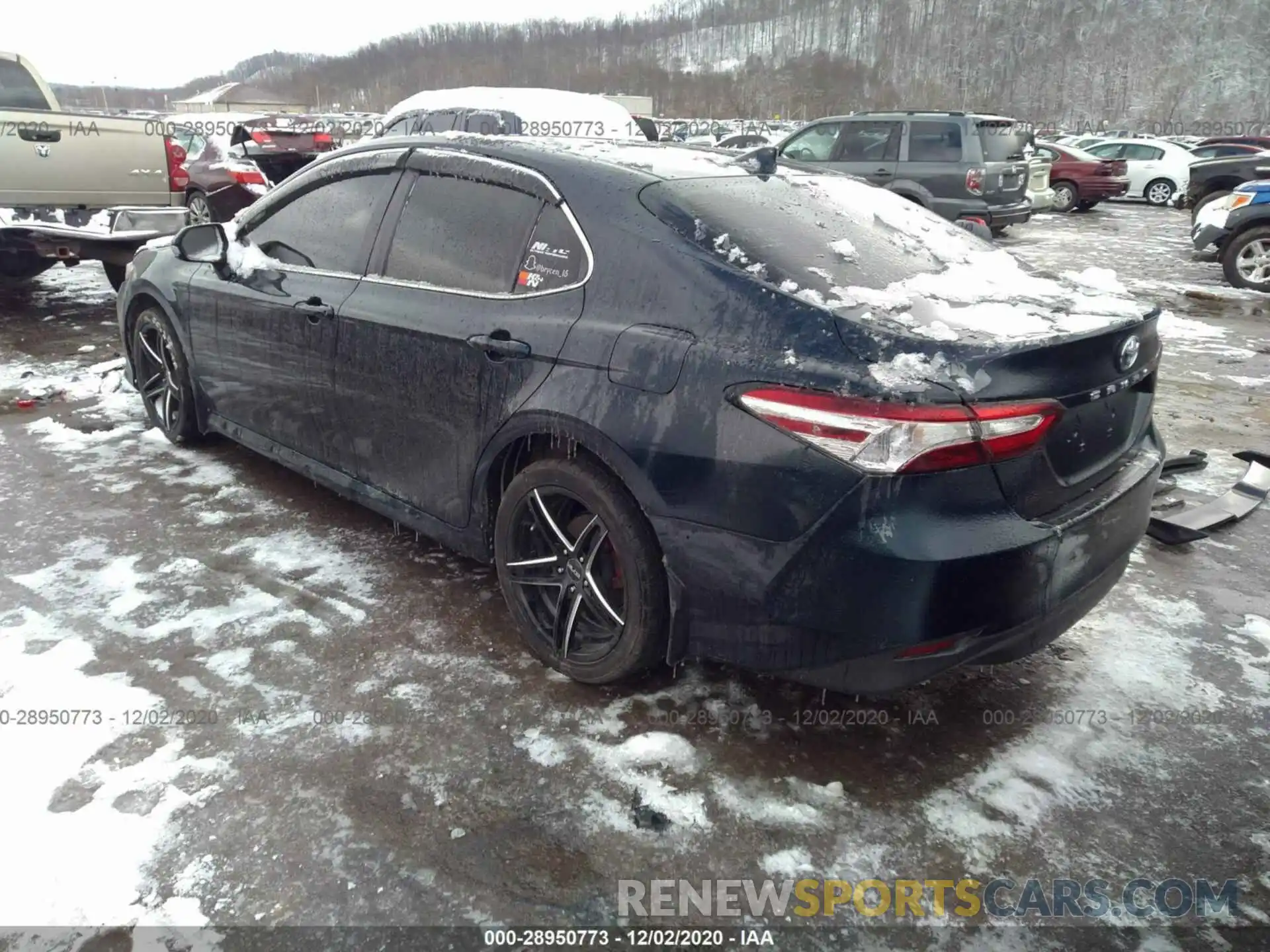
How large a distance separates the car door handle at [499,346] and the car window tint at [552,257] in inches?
6.7

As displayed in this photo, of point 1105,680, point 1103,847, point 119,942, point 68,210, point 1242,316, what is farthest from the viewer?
point 1242,316

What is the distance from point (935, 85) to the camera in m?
96.4

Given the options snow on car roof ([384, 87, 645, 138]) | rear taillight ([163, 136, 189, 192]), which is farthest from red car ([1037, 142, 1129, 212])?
rear taillight ([163, 136, 189, 192])

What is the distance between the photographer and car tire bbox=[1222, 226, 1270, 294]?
388 inches

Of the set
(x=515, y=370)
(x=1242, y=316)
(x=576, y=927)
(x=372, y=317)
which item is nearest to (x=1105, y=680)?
(x=576, y=927)

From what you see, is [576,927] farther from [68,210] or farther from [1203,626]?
[68,210]

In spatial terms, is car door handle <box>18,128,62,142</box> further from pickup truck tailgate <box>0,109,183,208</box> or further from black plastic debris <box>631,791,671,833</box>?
black plastic debris <box>631,791,671,833</box>

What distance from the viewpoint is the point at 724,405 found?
229 cm

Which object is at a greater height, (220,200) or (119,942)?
(220,200)

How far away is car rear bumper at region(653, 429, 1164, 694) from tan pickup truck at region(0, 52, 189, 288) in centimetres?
676

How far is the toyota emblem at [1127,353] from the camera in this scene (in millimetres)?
2430

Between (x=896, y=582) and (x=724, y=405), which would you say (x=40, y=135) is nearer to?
(x=724, y=405)

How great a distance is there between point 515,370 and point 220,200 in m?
9.75

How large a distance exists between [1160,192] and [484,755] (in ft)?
81.2
